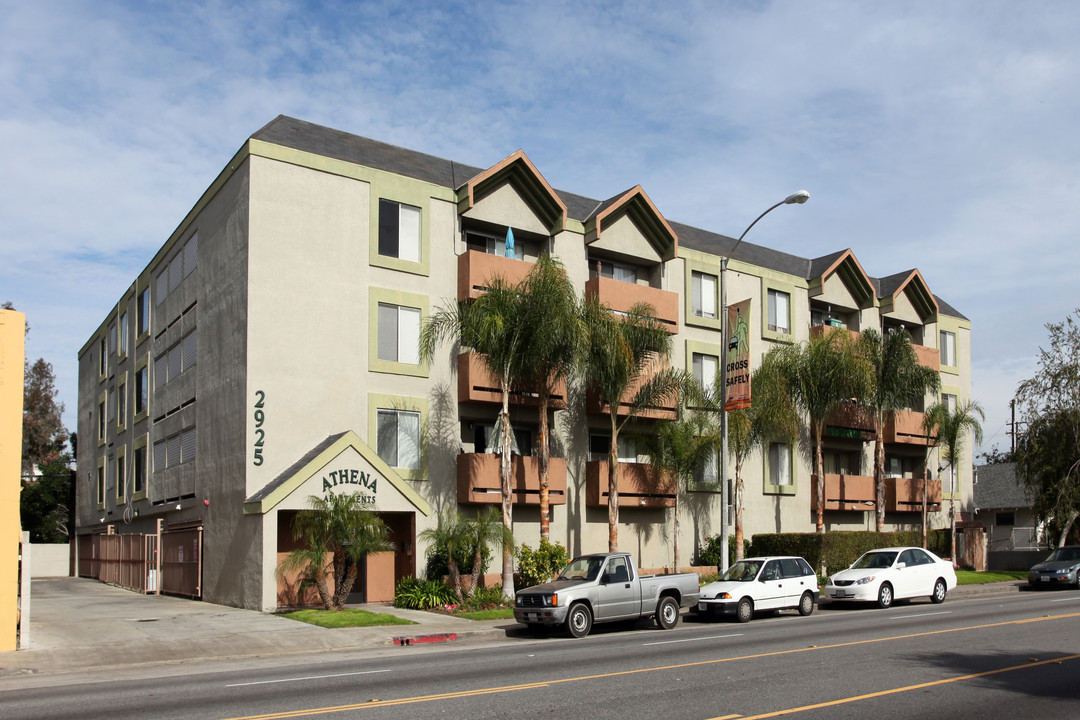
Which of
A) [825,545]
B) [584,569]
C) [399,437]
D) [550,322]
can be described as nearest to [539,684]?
[584,569]

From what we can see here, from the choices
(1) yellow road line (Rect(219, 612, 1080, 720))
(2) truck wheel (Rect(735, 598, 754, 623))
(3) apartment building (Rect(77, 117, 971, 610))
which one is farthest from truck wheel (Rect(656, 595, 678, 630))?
(3) apartment building (Rect(77, 117, 971, 610))

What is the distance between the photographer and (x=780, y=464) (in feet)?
125

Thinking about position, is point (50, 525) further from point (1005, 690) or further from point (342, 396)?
point (1005, 690)

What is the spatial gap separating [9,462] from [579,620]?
11.6 metres

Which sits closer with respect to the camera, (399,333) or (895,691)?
(895,691)

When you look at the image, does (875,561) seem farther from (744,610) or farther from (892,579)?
(744,610)

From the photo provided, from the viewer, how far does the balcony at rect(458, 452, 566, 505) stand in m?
28.7

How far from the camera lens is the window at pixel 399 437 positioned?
28.1 m

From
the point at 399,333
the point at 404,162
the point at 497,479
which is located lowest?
the point at 497,479

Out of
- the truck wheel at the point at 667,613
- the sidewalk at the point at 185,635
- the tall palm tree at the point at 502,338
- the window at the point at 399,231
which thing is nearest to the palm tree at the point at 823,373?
the tall palm tree at the point at 502,338

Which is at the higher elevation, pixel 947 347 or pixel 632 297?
pixel 632 297

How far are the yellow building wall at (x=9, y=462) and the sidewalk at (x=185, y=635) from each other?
3.09ft

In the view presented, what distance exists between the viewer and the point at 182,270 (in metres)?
33.3

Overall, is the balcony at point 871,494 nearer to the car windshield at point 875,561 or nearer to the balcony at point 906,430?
the balcony at point 906,430
